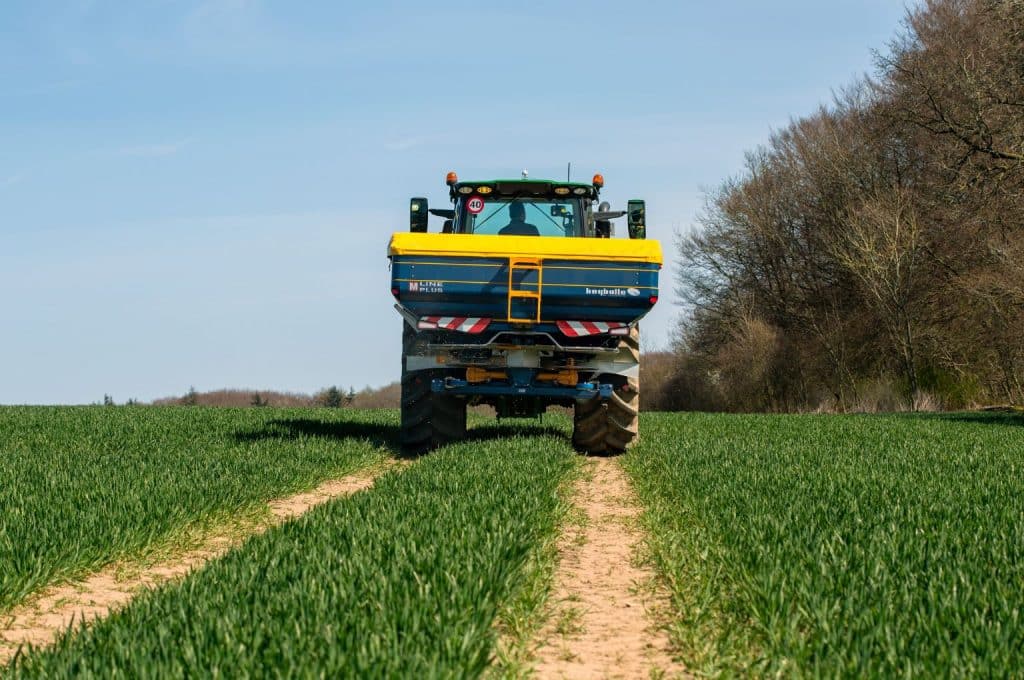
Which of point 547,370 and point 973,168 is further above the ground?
point 973,168

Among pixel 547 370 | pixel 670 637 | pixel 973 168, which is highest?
pixel 973 168

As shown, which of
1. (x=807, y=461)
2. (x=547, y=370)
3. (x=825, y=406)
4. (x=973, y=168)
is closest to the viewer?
(x=807, y=461)

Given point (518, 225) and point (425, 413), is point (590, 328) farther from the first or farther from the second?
point (425, 413)

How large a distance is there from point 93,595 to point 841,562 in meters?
4.58

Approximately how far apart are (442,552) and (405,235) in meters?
7.57

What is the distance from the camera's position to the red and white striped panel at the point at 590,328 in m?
13.2

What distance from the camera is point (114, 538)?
24.2ft

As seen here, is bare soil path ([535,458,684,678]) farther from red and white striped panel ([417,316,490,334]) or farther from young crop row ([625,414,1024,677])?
red and white striped panel ([417,316,490,334])

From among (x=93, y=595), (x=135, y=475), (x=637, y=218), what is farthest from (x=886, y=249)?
(x=93, y=595)

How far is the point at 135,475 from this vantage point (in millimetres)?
10430

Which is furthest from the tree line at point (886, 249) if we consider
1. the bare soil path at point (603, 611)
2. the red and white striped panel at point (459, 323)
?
the bare soil path at point (603, 611)

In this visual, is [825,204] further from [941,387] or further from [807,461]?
[807,461]

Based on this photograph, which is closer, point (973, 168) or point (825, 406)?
point (973, 168)

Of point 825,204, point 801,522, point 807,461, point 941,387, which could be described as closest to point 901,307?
point 941,387
